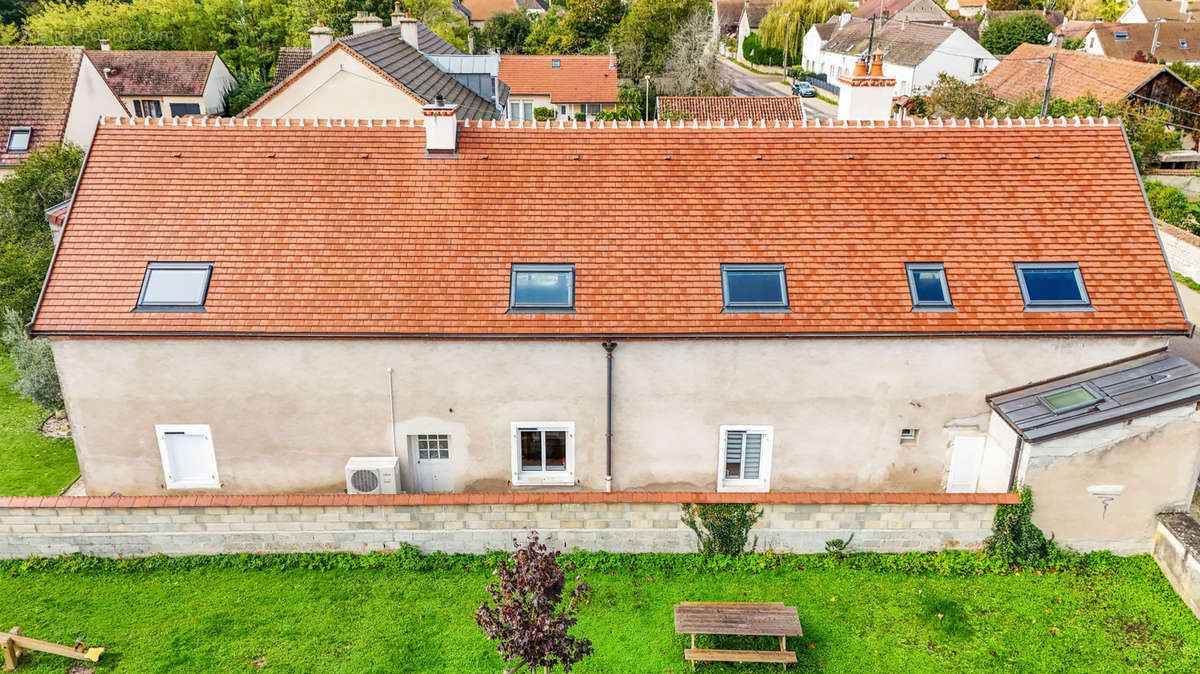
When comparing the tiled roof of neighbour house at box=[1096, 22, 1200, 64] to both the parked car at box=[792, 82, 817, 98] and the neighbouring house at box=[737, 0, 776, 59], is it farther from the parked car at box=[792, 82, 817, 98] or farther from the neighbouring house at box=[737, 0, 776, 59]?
the neighbouring house at box=[737, 0, 776, 59]

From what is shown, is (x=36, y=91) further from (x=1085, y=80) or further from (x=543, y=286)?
(x=1085, y=80)

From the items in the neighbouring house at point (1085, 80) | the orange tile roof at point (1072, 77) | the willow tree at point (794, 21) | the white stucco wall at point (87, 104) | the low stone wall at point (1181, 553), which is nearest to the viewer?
the low stone wall at point (1181, 553)

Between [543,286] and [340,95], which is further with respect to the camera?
[340,95]

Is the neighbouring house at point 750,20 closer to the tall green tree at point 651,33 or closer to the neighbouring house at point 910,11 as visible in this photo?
the neighbouring house at point 910,11

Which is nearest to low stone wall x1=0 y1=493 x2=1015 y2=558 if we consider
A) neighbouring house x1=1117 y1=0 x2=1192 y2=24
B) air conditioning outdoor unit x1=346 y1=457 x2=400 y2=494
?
air conditioning outdoor unit x1=346 y1=457 x2=400 y2=494

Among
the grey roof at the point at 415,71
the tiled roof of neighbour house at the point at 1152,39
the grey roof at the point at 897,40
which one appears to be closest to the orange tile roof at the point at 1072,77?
the grey roof at the point at 897,40

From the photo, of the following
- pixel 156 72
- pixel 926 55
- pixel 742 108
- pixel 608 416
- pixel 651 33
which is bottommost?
pixel 608 416

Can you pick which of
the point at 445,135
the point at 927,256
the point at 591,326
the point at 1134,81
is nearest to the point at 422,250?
the point at 445,135

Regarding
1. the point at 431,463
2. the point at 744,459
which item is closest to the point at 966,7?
the point at 744,459
